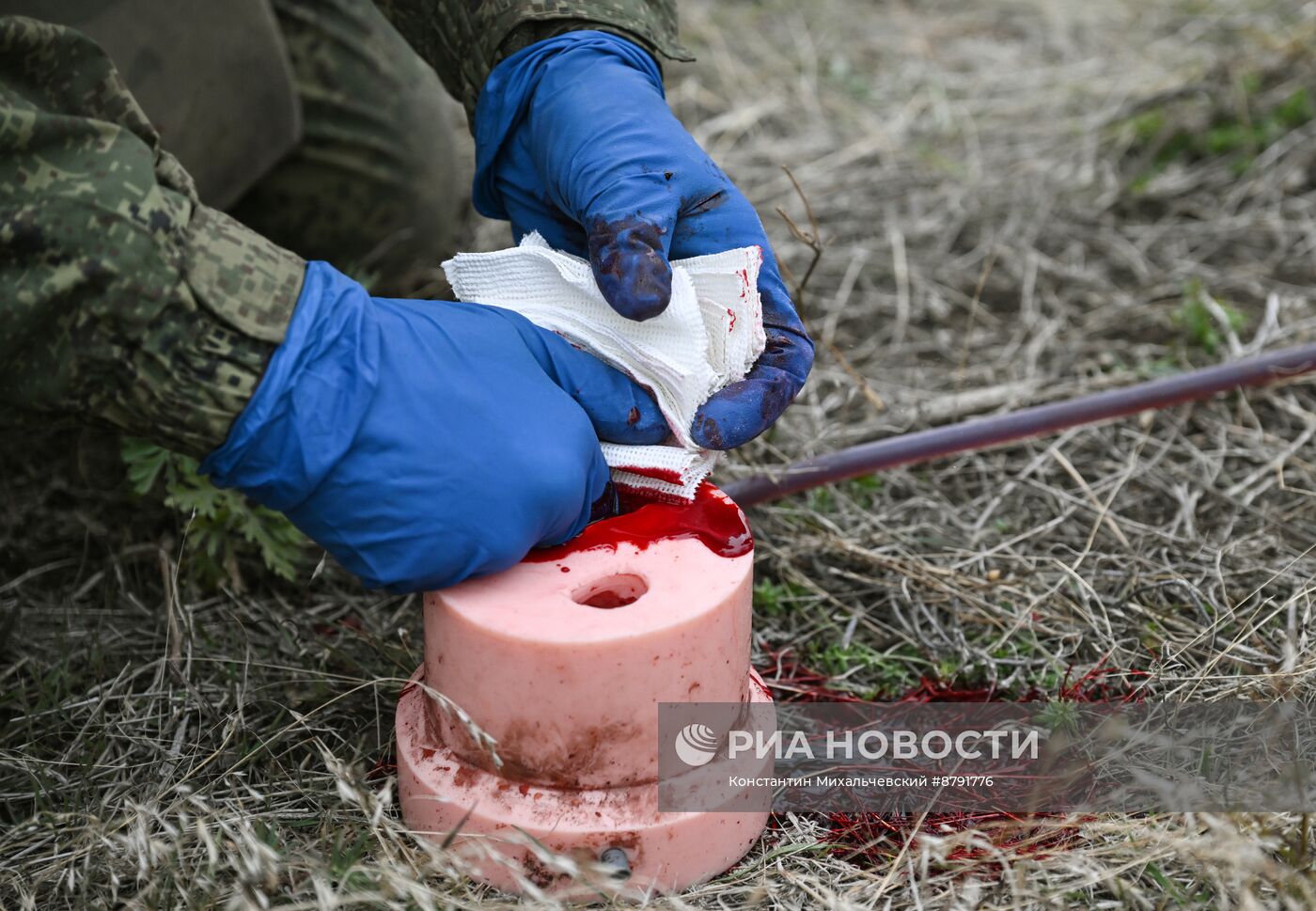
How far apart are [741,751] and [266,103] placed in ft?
5.53

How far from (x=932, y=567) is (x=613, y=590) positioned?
0.72 meters

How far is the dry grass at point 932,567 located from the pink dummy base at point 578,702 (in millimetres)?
74

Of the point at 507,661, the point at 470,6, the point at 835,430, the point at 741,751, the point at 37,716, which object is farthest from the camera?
the point at 835,430

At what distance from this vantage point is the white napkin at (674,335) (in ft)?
5.07

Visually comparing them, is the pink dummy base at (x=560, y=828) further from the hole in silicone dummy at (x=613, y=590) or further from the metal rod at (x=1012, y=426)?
the metal rod at (x=1012, y=426)

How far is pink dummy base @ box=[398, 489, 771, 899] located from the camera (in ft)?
4.58

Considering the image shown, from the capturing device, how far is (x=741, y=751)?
1.56m

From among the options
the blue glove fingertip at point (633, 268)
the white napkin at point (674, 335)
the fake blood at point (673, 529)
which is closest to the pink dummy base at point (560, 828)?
the fake blood at point (673, 529)

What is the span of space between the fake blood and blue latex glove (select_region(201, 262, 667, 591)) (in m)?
0.08

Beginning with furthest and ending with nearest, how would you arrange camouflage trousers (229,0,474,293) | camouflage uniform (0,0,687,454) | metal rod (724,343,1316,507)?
camouflage trousers (229,0,474,293) < metal rod (724,343,1316,507) < camouflage uniform (0,0,687,454)

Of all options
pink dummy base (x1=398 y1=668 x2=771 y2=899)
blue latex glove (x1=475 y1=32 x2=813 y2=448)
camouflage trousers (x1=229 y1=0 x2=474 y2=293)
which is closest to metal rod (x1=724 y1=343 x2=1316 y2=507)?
blue latex glove (x1=475 y1=32 x2=813 y2=448)

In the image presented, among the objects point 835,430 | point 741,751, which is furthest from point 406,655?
point 835,430

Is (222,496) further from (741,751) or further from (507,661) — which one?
(741,751)

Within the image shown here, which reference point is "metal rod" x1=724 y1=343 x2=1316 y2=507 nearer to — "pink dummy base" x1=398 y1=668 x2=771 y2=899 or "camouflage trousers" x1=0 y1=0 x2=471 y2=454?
"pink dummy base" x1=398 y1=668 x2=771 y2=899
